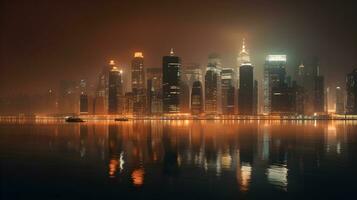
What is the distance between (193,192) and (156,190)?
3291 millimetres

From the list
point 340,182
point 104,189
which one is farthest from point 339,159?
point 104,189

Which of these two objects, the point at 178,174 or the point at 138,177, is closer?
the point at 138,177

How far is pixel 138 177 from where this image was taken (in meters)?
44.7

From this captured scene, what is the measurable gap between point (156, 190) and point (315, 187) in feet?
47.8

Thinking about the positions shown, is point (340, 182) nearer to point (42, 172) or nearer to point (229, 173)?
point (229, 173)

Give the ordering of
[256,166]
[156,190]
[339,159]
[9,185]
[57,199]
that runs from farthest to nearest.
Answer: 1. [339,159]
2. [256,166]
3. [9,185]
4. [156,190]
5. [57,199]

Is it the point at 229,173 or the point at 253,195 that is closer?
the point at 253,195

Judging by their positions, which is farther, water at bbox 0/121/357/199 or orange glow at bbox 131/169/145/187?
orange glow at bbox 131/169/145/187

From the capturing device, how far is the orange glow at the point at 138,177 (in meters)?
41.4

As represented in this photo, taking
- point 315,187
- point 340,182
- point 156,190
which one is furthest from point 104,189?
point 340,182

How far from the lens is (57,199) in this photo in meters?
35.4

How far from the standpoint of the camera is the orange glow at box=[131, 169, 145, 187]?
136 feet

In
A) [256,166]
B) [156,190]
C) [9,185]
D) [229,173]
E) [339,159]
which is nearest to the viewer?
[156,190]

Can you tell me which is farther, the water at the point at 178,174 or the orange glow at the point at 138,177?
the orange glow at the point at 138,177
